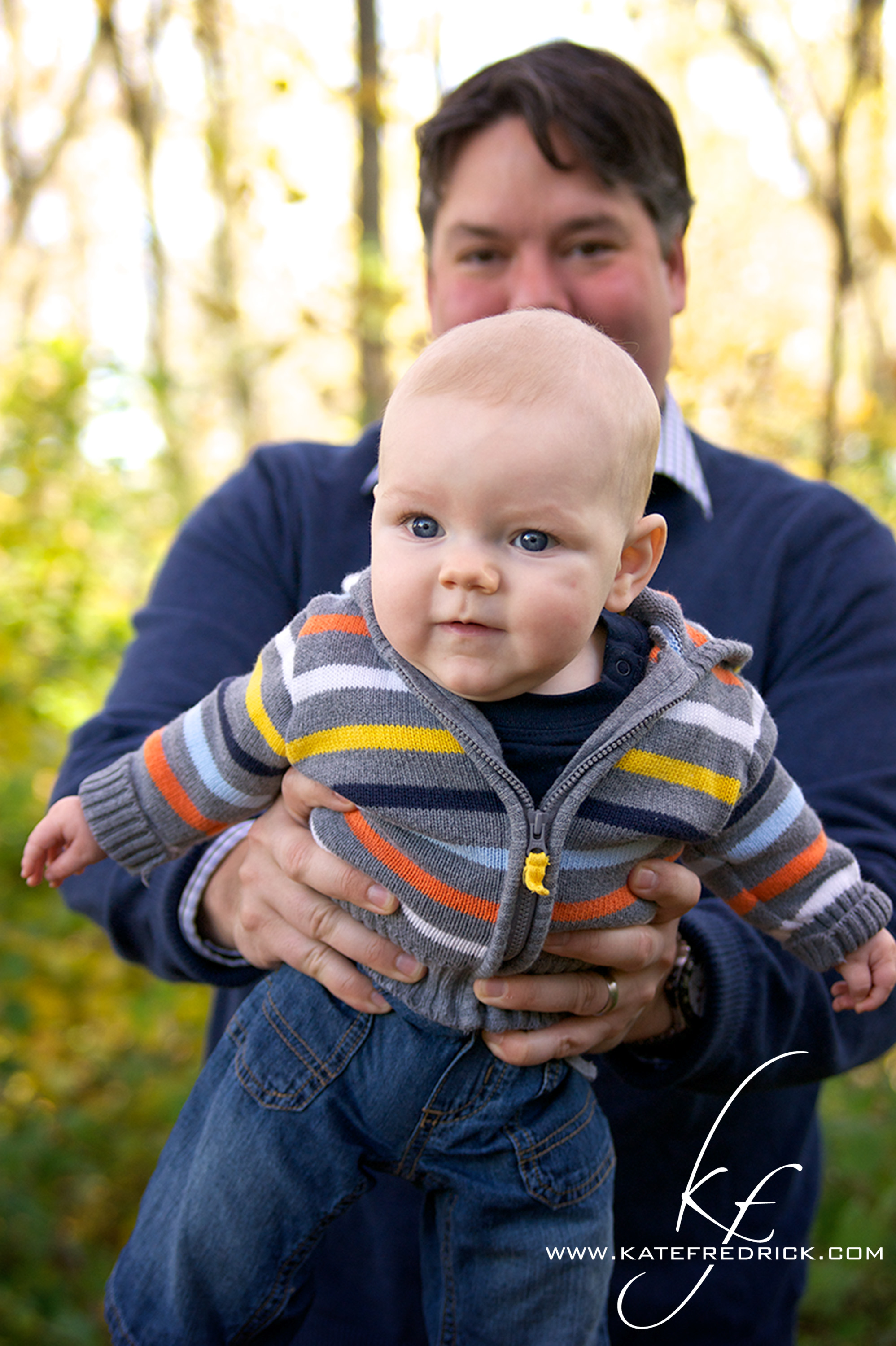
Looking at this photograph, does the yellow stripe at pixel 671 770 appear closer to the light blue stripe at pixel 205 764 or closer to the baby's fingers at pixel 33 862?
the light blue stripe at pixel 205 764

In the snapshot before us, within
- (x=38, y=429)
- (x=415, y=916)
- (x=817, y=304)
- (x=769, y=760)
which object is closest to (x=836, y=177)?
(x=38, y=429)

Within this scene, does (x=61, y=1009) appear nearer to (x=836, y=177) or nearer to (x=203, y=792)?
(x=203, y=792)

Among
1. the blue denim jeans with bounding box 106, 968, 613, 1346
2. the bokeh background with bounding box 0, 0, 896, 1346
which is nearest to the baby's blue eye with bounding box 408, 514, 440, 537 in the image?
the blue denim jeans with bounding box 106, 968, 613, 1346

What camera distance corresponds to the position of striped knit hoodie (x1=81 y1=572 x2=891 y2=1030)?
1291 mm

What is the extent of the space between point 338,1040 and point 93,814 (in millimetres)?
446

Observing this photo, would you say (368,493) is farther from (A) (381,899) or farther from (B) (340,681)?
(A) (381,899)

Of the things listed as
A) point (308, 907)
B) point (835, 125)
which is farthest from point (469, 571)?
point (835, 125)

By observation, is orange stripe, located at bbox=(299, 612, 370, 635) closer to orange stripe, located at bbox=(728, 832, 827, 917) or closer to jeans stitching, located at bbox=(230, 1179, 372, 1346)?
orange stripe, located at bbox=(728, 832, 827, 917)

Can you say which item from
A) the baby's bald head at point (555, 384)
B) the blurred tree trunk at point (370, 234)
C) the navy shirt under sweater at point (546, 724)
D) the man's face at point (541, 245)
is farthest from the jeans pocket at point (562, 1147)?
the blurred tree trunk at point (370, 234)

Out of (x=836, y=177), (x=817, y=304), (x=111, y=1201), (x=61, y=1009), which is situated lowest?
(x=111, y=1201)

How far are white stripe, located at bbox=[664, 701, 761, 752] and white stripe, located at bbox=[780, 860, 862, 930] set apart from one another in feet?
0.76

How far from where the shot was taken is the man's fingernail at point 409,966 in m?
1.39

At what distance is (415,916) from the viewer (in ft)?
4.48

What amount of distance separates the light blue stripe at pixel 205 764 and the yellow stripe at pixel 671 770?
520 mm
